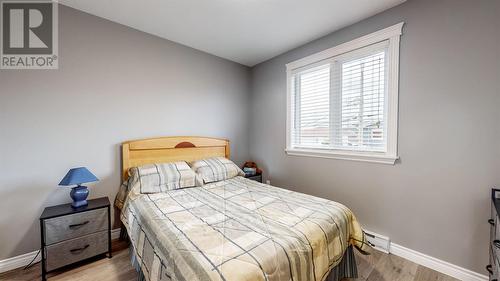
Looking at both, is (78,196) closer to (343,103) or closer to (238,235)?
(238,235)

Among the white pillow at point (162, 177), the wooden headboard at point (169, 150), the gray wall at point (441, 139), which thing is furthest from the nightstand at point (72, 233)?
the gray wall at point (441, 139)

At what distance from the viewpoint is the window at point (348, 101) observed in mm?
2047

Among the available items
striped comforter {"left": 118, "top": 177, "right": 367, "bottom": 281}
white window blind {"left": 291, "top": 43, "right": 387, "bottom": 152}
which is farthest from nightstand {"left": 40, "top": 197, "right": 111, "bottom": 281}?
white window blind {"left": 291, "top": 43, "right": 387, "bottom": 152}

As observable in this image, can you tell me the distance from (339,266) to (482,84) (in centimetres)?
184

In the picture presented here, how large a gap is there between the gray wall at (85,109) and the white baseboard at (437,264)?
2813 mm

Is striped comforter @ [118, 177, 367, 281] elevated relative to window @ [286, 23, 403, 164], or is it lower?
lower

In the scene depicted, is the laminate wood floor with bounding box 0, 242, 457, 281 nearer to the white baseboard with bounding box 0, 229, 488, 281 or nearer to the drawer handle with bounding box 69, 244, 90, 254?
the white baseboard with bounding box 0, 229, 488, 281

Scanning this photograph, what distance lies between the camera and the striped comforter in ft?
3.36

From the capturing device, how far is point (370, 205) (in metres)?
2.21

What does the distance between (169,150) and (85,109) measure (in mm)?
990

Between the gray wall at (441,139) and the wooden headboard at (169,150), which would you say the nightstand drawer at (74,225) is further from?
the gray wall at (441,139)

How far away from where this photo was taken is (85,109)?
84.4 inches

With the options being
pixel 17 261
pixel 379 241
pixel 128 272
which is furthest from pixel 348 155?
pixel 17 261

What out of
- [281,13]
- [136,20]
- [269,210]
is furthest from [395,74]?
[136,20]
